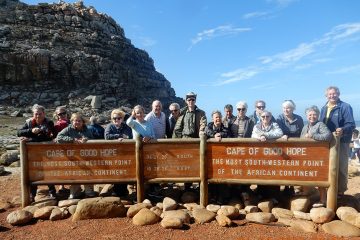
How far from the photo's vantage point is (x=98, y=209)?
771 centimetres

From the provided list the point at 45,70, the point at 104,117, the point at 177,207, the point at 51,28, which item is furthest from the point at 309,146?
the point at 51,28

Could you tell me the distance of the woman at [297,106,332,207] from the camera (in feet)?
24.4

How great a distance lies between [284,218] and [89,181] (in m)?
4.79

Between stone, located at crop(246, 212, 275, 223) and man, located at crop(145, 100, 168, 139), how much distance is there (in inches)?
128

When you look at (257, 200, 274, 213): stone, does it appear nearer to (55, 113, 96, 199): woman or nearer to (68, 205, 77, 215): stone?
(68, 205, 77, 215): stone

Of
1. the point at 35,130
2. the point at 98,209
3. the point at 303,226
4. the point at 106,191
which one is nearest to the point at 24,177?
the point at 35,130

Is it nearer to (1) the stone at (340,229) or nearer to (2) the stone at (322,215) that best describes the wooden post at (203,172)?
(2) the stone at (322,215)

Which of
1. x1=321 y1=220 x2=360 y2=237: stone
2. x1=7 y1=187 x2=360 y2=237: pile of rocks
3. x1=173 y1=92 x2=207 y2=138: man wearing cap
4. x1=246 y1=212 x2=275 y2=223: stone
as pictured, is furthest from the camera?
x1=173 y1=92 x2=207 y2=138: man wearing cap

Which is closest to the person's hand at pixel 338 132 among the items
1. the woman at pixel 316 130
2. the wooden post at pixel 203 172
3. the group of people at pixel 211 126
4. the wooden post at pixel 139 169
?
the group of people at pixel 211 126

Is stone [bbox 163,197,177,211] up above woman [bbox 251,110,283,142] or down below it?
below

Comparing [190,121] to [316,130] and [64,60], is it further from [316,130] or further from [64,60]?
[64,60]

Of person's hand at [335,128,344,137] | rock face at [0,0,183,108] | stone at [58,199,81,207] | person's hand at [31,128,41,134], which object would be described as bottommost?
stone at [58,199,81,207]

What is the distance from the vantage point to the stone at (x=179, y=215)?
7.33 m

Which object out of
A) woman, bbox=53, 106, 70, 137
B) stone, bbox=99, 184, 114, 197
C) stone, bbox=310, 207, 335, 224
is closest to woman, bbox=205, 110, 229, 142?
stone, bbox=310, 207, 335, 224
